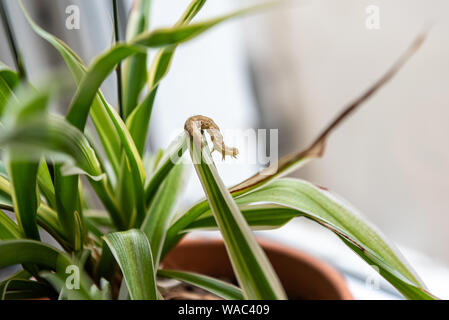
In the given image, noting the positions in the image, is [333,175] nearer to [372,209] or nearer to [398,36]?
[372,209]

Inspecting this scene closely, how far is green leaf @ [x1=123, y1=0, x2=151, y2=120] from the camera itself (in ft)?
1.70

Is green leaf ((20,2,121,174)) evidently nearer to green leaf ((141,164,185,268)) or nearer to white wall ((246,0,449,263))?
green leaf ((141,164,185,268))

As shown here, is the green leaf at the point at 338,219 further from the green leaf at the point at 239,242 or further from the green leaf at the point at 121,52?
the green leaf at the point at 121,52

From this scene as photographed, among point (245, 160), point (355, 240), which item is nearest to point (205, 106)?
point (245, 160)

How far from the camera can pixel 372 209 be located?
974 millimetres

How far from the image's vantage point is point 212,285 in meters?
0.46

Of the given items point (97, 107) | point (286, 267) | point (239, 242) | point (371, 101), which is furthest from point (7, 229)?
point (371, 101)

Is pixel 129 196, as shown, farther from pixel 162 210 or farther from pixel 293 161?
Answer: pixel 293 161

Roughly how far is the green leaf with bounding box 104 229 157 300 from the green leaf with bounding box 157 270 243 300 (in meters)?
0.09

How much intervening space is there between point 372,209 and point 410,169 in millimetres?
148

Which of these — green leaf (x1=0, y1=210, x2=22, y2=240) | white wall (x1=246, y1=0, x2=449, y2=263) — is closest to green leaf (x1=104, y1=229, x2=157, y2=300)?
green leaf (x1=0, y1=210, x2=22, y2=240)

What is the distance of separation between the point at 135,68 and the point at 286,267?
379mm

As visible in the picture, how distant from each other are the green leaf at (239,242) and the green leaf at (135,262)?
86 mm

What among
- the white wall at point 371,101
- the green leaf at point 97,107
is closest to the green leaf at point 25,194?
the green leaf at point 97,107
